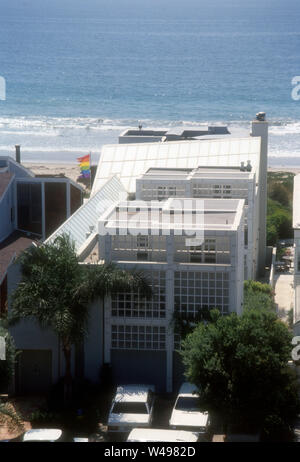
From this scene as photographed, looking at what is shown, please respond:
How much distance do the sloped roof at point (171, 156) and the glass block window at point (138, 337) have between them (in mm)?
12848

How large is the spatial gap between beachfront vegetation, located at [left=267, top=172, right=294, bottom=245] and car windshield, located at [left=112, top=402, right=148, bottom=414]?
859 inches

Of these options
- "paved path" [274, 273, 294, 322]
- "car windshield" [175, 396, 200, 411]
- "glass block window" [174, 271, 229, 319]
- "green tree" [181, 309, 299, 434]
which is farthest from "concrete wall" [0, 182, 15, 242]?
"green tree" [181, 309, 299, 434]

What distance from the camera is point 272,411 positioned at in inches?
789

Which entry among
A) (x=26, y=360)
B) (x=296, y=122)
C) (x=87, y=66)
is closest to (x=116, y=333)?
(x=26, y=360)

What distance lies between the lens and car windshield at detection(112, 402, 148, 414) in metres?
21.3

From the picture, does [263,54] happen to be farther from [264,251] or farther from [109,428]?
[109,428]

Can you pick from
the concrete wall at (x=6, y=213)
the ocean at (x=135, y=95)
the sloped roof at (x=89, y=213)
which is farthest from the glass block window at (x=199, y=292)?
the ocean at (x=135, y=95)

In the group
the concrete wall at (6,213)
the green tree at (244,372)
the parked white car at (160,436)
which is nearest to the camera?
the parked white car at (160,436)

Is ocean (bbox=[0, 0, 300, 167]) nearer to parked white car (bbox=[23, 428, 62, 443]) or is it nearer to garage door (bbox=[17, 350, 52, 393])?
garage door (bbox=[17, 350, 52, 393])

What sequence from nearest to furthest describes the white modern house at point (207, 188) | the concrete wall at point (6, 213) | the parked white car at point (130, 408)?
the parked white car at point (130, 408)
the white modern house at point (207, 188)
the concrete wall at point (6, 213)

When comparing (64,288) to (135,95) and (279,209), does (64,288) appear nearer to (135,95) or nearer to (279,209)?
(279,209)

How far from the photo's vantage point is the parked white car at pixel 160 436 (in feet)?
61.7

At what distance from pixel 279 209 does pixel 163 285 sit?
1002 inches

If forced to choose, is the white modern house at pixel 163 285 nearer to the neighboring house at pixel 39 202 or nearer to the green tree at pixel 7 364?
the green tree at pixel 7 364
